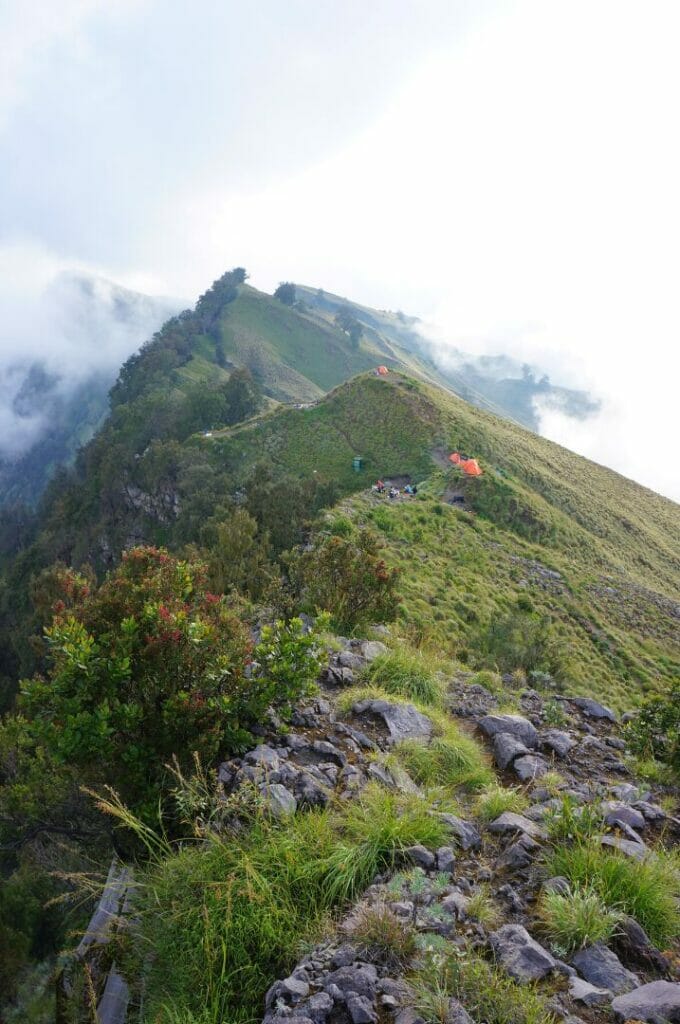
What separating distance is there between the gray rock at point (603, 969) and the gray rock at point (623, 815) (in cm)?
135

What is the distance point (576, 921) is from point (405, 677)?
391 cm

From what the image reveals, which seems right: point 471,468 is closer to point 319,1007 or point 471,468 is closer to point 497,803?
point 497,803

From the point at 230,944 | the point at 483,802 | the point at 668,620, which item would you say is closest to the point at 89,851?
the point at 230,944

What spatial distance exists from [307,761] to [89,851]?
13.2 feet

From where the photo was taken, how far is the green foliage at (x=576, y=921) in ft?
9.49

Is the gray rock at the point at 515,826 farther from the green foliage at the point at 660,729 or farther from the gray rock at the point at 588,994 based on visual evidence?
the green foliage at the point at 660,729

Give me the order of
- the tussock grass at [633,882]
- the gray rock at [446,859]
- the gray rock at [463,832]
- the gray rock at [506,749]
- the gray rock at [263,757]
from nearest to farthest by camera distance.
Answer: the tussock grass at [633,882]
the gray rock at [446,859]
the gray rock at [463,832]
the gray rock at [263,757]
the gray rock at [506,749]

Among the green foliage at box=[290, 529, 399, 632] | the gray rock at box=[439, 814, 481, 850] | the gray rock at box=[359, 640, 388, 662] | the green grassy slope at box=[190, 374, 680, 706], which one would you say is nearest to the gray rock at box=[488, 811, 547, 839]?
the gray rock at box=[439, 814, 481, 850]

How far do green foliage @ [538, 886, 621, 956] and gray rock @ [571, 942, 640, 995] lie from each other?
51mm

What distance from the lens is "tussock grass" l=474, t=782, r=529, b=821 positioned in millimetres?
4234

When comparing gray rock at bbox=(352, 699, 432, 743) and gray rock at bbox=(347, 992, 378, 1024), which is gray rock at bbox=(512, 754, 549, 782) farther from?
gray rock at bbox=(347, 992, 378, 1024)

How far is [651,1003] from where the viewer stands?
249cm

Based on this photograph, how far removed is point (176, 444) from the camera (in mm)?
44656

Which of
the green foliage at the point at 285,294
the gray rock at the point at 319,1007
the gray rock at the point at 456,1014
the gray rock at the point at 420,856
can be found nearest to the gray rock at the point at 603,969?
the gray rock at the point at 456,1014
